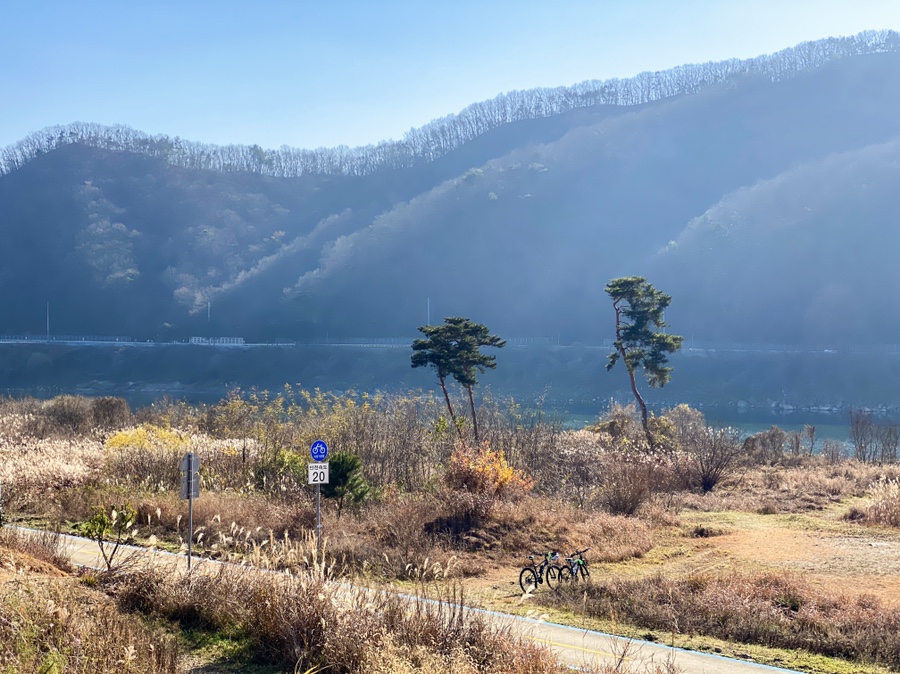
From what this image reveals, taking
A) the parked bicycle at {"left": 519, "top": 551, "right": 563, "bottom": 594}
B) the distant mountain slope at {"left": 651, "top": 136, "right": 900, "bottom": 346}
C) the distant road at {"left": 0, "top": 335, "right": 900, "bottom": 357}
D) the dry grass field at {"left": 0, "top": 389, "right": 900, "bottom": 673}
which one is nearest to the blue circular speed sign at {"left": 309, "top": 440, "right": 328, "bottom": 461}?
the dry grass field at {"left": 0, "top": 389, "right": 900, "bottom": 673}

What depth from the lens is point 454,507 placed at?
51.1 ft

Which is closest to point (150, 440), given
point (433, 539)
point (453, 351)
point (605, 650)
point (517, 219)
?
point (433, 539)

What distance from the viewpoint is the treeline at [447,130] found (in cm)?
16062

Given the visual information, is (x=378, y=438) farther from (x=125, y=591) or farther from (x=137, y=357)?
(x=137, y=357)

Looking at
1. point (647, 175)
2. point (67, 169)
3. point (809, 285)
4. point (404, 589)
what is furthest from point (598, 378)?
point (67, 169)

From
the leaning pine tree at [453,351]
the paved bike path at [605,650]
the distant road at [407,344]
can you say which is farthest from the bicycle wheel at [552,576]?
the distant road at [407,344]

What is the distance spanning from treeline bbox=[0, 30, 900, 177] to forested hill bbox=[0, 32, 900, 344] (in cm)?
80

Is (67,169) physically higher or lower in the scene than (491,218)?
higher

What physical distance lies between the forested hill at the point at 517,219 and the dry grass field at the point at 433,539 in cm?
7968

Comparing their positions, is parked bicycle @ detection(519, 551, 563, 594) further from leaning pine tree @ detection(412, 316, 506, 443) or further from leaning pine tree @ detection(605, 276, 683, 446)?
leaning pine tree @ detection(605, 276, 683, 446)

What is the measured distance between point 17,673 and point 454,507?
10.6 metres

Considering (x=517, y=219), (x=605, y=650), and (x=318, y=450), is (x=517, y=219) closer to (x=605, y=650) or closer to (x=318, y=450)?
(x=318, y=450)

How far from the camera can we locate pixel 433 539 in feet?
47.2

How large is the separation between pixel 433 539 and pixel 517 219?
4683 inches
